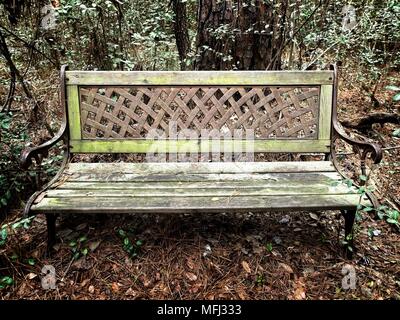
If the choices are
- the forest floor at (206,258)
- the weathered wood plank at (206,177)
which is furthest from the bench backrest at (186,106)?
the forest floor at (206,258)

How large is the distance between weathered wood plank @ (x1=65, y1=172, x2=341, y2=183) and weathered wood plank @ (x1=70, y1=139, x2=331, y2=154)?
218mm

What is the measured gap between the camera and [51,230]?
243 centimetres

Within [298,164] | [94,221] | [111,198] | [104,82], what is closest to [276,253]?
[298,164]

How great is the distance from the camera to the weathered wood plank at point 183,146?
2803mm

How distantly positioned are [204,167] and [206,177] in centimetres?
19

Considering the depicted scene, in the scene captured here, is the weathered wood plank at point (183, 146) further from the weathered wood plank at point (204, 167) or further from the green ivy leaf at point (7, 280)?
the green ivy leaf at point (7, 280)

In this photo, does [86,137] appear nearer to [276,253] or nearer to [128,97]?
[128,97]

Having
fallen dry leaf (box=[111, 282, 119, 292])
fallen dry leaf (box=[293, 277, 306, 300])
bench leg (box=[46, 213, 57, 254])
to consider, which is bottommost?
fallen dry leaf (box=[293, 277, 306, 300])

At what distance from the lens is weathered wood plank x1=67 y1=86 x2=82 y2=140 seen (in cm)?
275

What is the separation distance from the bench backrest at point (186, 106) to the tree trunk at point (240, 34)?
866 mm

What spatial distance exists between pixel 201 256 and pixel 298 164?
1064mm

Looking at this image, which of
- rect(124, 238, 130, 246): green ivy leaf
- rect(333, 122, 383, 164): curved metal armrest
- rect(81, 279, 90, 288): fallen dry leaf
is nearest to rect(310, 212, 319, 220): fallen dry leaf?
rect(333, 122, 383, 164): curved metal armrest

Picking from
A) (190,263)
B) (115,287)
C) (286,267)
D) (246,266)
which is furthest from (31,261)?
(286,267)

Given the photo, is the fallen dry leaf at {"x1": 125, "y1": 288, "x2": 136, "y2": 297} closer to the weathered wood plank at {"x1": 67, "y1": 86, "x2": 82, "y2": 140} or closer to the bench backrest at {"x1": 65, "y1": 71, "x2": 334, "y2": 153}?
the bench backrest at {"x1": 65, "y1": 71, "x2": 334, "y2": 153}
